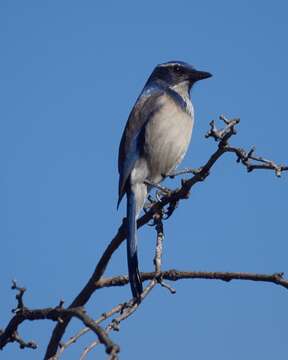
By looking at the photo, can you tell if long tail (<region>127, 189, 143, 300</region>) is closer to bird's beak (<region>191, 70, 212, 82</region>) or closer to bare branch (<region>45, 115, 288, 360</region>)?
bare branch (<region>45, 115, 288, 360</region>)

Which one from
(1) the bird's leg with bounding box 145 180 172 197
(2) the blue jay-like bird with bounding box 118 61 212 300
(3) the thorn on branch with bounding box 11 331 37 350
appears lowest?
(3) the thorn on branch with bounding box 11 331 37 350

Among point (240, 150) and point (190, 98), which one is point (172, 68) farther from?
point (240, 150)

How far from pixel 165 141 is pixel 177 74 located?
1.57 metres

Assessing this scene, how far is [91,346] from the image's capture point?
3.62 m

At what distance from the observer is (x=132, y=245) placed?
20.4 ft

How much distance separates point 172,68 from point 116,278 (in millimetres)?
4819

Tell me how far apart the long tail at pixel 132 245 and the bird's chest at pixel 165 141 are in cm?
49

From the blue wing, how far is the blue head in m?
0.68

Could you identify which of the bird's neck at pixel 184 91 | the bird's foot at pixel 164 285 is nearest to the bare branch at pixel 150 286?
the bird's foot at pixel 164 285

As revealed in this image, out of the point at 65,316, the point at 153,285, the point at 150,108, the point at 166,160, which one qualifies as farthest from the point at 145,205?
the point at 65,316

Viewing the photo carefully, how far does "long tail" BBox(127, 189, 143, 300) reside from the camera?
16.1 ft

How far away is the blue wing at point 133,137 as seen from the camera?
298 inches

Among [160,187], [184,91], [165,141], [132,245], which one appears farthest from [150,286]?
[184,91]

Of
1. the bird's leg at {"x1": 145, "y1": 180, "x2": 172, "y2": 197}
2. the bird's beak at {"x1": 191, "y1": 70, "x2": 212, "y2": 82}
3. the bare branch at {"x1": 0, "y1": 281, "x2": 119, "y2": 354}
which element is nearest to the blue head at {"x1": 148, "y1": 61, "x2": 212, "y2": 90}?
the bird's beak at {"x1": 191, "y1": 70, "x2": 212, "y2": 82}
